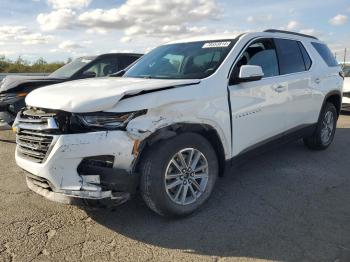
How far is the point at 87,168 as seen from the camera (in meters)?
3.40

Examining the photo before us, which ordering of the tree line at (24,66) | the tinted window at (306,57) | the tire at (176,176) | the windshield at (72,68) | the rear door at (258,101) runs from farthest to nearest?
the tree line at (24,66), the windshield at (72,68), the tinted window at (306,57), the rear door at (258,101), the tire at (176,176)

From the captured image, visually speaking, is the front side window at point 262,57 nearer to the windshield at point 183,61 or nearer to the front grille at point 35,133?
the windshield at point 183,61

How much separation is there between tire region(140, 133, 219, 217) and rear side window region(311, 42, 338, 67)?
3.23 meters

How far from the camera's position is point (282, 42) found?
542 centimetres

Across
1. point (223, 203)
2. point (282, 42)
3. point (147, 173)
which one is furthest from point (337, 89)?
point (147, 173)

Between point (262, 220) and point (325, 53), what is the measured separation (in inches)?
148

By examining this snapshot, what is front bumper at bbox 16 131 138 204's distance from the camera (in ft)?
10.8

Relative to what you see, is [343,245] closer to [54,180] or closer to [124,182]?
[124,182]

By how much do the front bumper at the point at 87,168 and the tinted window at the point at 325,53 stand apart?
418 centimetres

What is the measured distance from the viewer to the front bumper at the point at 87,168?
3307 mm

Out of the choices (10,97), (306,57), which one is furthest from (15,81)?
(306,57)

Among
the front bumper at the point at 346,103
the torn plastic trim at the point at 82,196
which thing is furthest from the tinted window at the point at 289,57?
the front bumper at the point at 346,103

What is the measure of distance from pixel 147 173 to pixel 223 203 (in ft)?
3.96

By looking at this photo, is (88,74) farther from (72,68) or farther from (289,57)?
(289,57)
